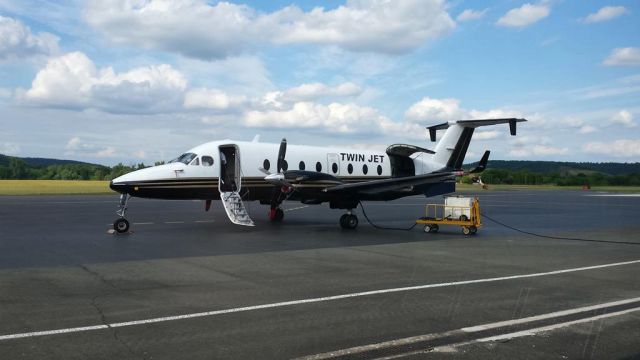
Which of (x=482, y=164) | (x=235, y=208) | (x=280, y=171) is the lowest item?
(x=235, y=208)

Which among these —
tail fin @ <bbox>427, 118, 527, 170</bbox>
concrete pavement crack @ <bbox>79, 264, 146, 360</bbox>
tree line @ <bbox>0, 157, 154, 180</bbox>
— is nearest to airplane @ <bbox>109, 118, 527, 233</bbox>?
tail fin @ <bbox>427, 118, 527, 170</bbox>

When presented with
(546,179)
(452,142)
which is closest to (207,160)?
(452,142)

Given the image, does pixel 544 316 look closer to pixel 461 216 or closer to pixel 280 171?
pixel 461 216

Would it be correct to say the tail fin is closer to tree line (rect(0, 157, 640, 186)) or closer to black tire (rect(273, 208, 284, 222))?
black tire (rect(273, 208, 284, 222))

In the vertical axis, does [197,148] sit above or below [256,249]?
above

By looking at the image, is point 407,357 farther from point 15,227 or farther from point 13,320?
point 15,227

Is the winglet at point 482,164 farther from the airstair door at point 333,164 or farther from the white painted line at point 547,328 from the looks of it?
the white painted line at point 547,328

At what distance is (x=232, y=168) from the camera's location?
822 inches

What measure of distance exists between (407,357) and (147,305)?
4.03 m

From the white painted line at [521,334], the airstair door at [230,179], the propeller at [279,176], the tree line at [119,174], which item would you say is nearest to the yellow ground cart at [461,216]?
the propeller at [279,176]

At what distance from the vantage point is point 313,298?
27.2 feet

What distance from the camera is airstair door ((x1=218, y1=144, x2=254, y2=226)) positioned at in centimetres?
1955

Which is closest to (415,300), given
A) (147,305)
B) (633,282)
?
(147,305)

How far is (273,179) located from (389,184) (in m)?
4.34
